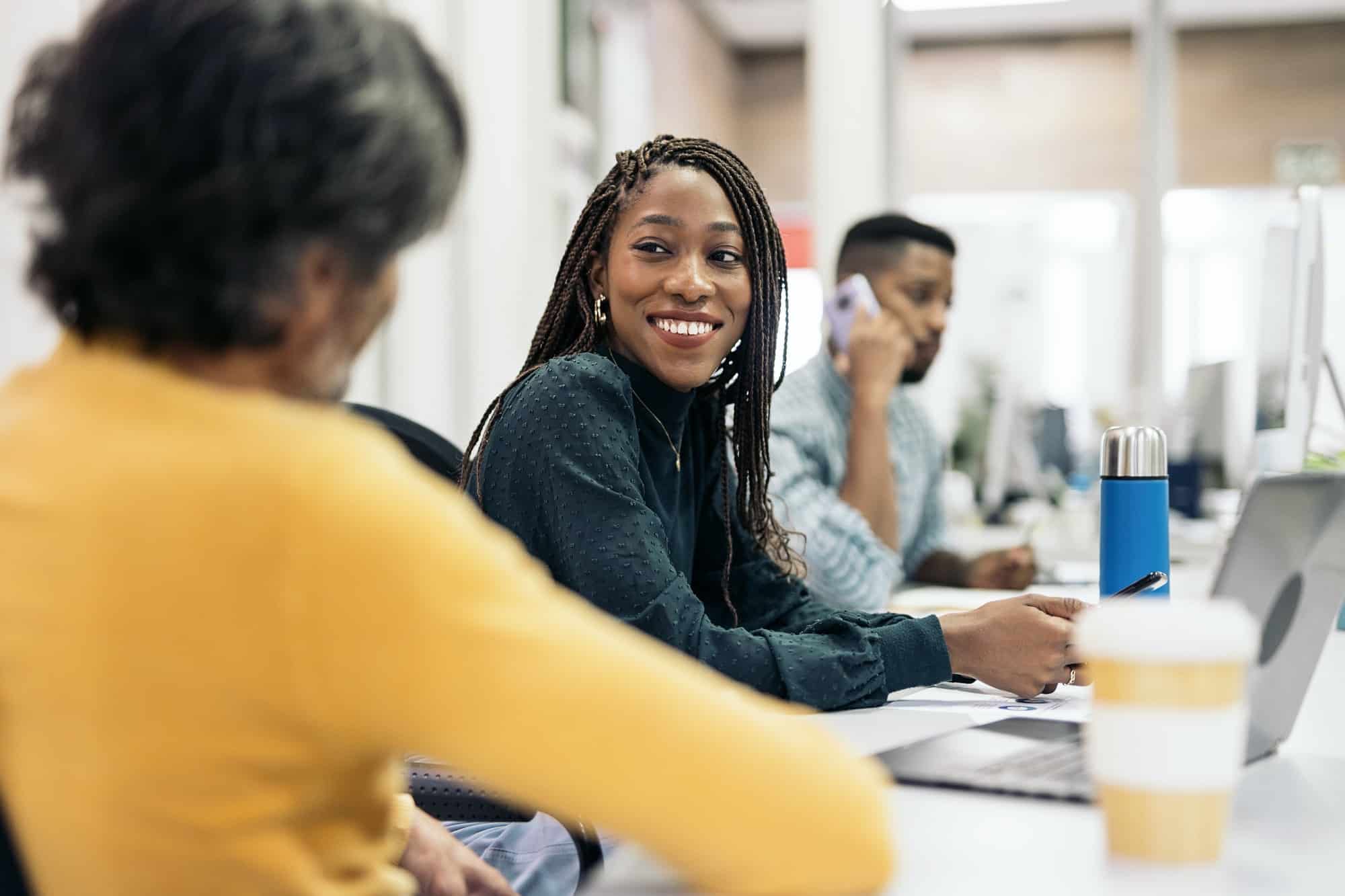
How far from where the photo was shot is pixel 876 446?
2.30 m

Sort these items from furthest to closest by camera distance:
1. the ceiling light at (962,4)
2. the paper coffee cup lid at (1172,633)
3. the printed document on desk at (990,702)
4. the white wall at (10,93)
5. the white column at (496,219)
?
the ceiling light at (962,4) < the white column at (496,219) < the white wall at (10,93) < the printed document on desk at (990,702) < the paper coffee cup lid at (1172,633)

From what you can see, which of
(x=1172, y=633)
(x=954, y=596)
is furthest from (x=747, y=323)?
(x=1172, y=633)

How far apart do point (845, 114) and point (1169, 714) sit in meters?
4.18

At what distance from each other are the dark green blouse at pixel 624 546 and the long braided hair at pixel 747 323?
6.0 inches

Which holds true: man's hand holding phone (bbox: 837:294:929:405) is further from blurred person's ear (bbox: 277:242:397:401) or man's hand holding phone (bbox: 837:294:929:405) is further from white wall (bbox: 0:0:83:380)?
blurred person's ear (bbox: 277:242:397:401)

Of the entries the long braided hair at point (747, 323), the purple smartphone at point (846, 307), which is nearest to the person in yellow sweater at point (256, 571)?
the long braided hair at point (747, 323)

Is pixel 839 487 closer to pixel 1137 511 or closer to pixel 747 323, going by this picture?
pixel 747 323

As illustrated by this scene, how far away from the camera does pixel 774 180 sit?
6617mm

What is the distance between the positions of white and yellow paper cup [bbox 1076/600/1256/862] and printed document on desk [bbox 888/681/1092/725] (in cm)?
40

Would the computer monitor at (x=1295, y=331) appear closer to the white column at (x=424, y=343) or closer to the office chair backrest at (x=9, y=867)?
the office chair backrest at (x=9, y=867)

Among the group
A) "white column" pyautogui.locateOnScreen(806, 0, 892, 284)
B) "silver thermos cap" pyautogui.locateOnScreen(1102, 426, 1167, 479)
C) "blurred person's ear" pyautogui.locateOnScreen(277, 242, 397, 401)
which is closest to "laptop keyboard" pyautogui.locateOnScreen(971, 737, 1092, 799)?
"silver thermos cap" pyautogui.locateOnScreen(1102, 426, 1167, 479)

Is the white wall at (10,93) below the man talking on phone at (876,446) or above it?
above

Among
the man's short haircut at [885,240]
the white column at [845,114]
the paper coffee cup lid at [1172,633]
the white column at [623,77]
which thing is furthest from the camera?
the white column at [623,77]

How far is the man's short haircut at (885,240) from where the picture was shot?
8.85 ft
